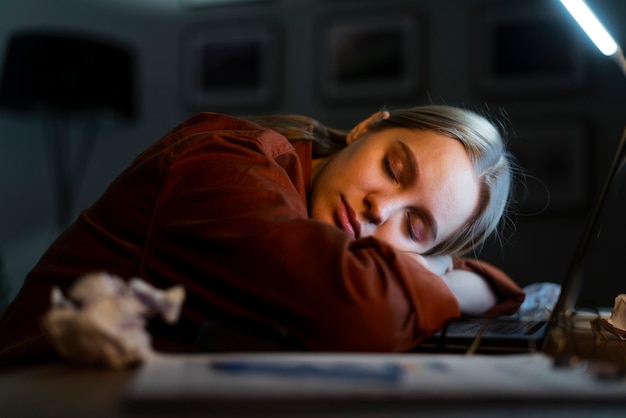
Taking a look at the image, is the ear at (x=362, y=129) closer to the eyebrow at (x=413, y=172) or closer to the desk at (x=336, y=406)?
the eyebrow at (x=413, y=172)

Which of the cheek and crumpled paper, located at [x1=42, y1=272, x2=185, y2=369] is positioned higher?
crumpled paper, located at [x1=42, y1=272, x2=185, y2=369]

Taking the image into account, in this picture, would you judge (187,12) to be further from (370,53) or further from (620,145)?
(620,145)

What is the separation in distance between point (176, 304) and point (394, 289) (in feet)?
0.83

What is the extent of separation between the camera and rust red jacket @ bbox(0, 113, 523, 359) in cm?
72

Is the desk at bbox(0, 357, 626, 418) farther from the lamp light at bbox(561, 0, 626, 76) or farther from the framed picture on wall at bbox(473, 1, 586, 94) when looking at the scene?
the framed picture on wall at bbox(473, 1, 586, 94)

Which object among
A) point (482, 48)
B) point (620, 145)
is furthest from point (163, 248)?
point (482, 48)

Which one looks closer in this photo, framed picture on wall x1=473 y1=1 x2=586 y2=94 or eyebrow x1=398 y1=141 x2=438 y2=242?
eyebrow x1=398 y1=141 x2=438 y2=242

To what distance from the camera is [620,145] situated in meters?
0.84

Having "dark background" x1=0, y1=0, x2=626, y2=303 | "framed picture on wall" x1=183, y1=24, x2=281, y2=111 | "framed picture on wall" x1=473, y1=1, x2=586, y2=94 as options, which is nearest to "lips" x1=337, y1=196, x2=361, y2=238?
"dark background" x1=0, y1=0, x2=626, y2=303

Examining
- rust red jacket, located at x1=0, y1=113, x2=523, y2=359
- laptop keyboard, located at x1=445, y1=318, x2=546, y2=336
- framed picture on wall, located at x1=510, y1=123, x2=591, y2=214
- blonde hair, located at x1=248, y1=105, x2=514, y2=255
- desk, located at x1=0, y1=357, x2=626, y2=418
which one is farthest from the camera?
framed picture on wall, located at x1=510, y1=123, x2=591, y2=214

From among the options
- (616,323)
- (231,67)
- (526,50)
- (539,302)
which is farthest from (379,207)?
(231,67)

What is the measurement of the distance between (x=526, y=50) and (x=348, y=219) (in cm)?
207

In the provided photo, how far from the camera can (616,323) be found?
3.25ft

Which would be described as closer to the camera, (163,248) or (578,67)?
(163,248)
